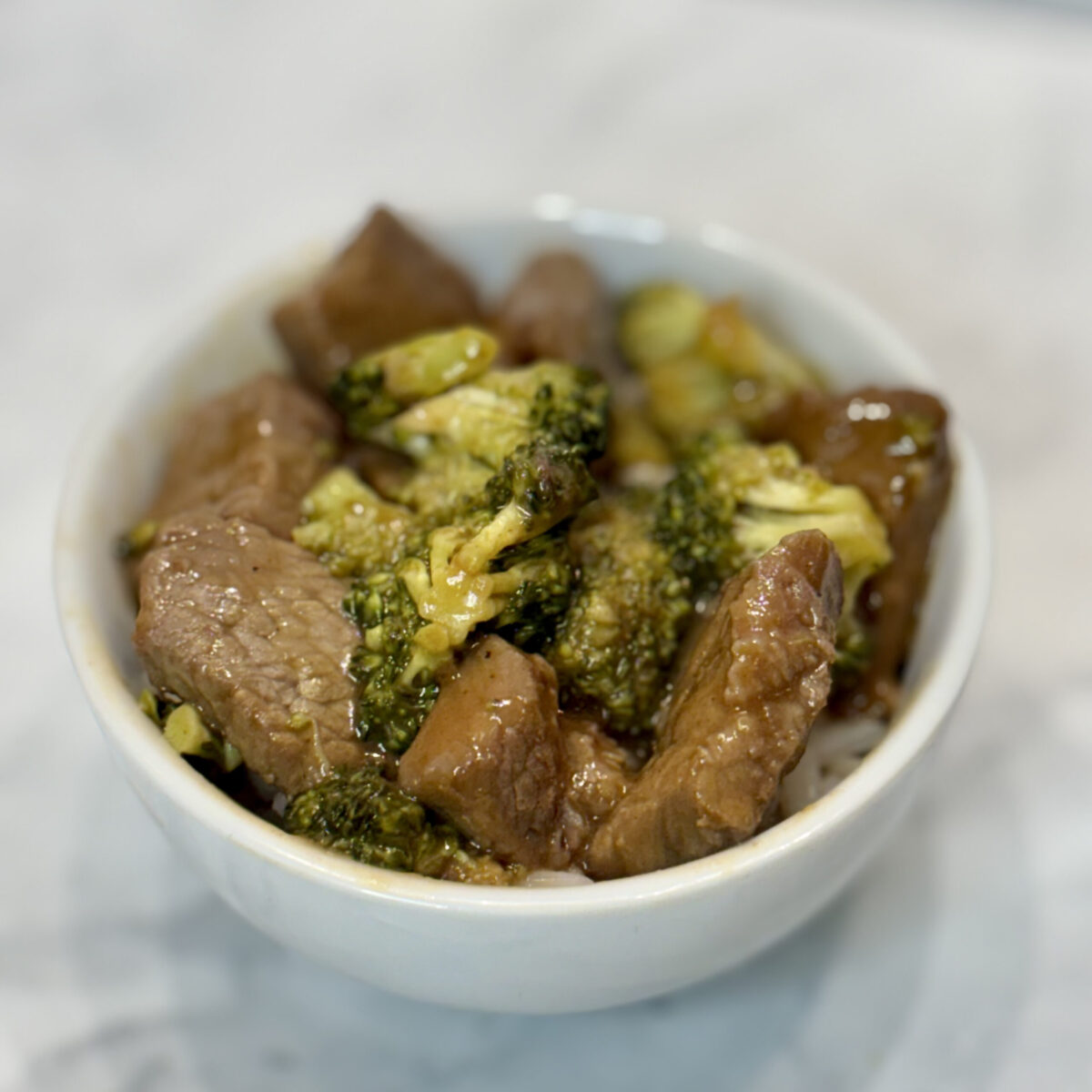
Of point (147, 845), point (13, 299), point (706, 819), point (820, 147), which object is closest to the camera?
point (706, 819)

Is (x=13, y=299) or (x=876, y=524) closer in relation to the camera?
(x=876, y=524)

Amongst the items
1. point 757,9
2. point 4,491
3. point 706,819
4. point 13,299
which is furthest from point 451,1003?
point 757,9

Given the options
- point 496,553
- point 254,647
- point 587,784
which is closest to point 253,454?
point 254,647

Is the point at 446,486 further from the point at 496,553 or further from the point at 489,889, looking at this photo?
the point at 489,889

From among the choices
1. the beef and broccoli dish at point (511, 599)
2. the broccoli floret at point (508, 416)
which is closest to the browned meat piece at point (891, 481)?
the beef and broccoli dish at point (511, 599)

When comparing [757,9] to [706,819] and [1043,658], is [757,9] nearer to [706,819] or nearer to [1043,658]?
[1043,658]

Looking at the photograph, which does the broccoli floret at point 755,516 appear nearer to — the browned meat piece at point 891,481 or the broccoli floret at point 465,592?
the browned meat piece at point 891,481
